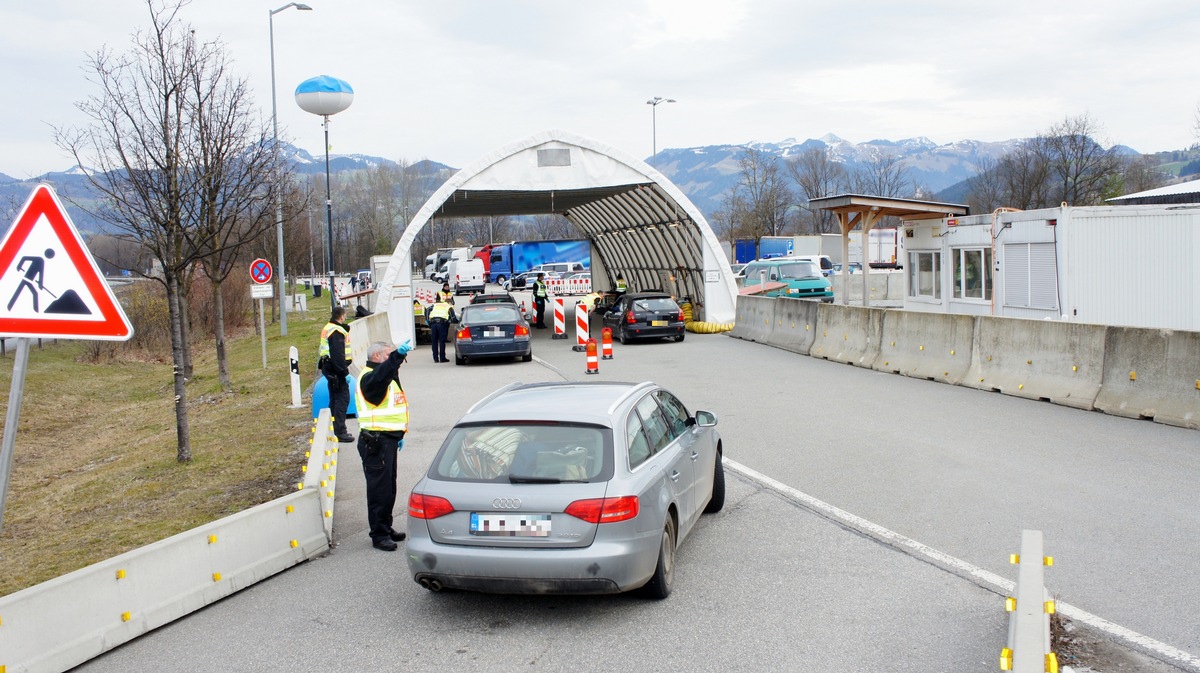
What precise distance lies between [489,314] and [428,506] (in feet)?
56.4

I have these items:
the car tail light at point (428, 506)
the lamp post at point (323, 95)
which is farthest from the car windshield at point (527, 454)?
the lamp post at point (323, 95)

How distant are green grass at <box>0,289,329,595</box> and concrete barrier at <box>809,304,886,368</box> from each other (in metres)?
10.8

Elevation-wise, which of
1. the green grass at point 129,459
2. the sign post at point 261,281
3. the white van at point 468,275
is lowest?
the green grass at point 129,459

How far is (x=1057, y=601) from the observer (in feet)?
19.5

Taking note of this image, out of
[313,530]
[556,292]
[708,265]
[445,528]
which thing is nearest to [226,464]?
[313,530]

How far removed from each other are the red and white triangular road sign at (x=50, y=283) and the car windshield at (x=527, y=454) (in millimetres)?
2195

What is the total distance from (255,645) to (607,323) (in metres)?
23.1

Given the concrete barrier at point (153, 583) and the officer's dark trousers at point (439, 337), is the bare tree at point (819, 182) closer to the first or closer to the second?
the officer's dark trousers at point (439, 337)

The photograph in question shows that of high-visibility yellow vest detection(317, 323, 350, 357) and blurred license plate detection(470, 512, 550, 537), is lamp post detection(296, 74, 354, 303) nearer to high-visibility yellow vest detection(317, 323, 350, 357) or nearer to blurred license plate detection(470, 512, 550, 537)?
high-visibility yellow vest detection(317, 323, 350, 357)

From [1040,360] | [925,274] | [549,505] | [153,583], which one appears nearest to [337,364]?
[153,583]

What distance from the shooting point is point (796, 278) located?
35.6 metres

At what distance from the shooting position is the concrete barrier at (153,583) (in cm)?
533

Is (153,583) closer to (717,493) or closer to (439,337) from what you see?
(717,493)

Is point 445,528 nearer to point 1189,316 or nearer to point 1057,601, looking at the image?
point 1057,601
